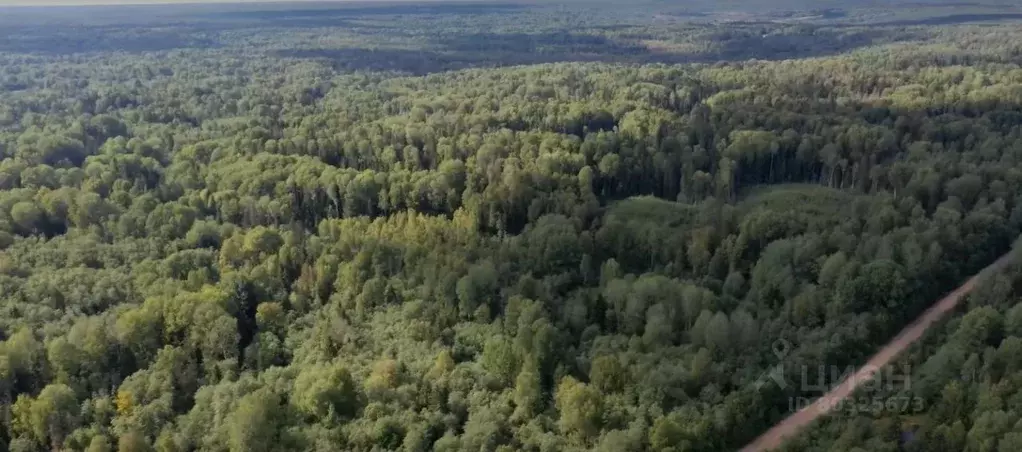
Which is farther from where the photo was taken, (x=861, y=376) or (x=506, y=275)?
(x=506, y=275)

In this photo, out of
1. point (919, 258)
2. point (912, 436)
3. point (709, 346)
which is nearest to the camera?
point (912, 436)

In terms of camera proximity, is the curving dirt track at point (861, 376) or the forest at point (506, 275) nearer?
the curving dirt track at point (861, 376)

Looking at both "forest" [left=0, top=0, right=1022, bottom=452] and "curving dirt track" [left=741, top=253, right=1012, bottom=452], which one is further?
"forest" [left=0, top=0, right=1022, bottom=452]

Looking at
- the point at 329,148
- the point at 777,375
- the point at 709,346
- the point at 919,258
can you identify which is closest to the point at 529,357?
the point at 709,346

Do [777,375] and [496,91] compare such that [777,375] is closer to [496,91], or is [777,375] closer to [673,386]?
[673,386]
